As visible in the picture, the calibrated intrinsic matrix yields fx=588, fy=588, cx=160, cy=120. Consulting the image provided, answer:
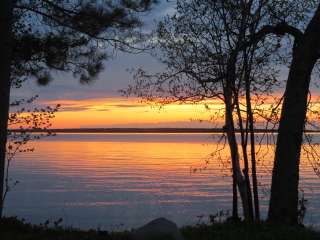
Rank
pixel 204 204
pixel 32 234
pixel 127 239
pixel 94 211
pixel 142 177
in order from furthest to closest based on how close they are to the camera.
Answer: pixel 142 177 < pixel 204 204 < pixel 94 211 < pixel 32 234 < pixel 127 239

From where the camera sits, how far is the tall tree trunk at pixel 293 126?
12.9 meters

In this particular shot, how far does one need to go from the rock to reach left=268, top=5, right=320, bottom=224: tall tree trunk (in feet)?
16.0

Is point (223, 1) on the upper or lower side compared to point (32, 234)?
upper

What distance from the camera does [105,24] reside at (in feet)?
41.7

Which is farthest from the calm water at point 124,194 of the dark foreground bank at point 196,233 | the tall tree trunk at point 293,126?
the dark foreground bank at point 196,233

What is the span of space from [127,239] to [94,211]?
15.8 metres

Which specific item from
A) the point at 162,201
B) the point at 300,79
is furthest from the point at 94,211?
the point at 300,79

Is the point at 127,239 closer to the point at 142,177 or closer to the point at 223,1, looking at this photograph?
the point at 223,1

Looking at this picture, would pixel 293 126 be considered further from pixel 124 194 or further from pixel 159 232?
pixel 124 194

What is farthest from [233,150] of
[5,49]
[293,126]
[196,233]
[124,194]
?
[124,194]

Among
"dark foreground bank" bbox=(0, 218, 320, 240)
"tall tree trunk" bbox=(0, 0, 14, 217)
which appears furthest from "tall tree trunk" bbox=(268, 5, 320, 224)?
"tall tree trunk" bbox=(0, 0, 14, 217)

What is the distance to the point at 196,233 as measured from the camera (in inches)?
448

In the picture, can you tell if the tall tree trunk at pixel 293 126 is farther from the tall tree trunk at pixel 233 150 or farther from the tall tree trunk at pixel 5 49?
the tall tree trunk at pixel 5 49

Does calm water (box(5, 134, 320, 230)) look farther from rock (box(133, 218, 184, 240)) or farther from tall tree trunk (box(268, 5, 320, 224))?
rock (box(133, 218, 184, 240))
